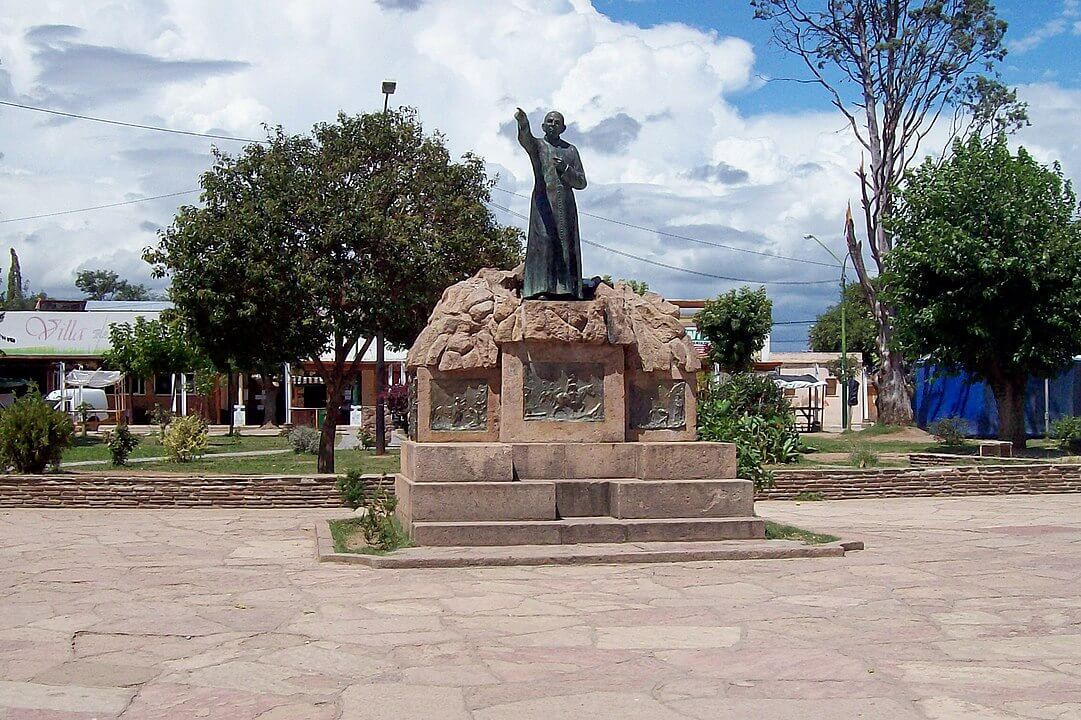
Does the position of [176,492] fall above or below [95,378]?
below

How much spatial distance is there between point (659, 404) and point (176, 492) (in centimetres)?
697

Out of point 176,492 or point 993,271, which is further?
point 993,271

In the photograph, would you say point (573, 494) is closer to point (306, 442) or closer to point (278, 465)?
point (278, 465)

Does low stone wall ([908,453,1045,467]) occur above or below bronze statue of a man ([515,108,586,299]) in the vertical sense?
below

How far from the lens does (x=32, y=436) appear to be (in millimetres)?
17094

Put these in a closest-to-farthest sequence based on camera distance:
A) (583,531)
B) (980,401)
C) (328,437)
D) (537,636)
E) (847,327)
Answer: (537,636)
(583,531)
(328,437)
(980,401)
(847,327)

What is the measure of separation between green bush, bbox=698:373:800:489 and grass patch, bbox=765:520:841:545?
176 inches

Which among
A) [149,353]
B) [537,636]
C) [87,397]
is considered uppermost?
[149,353]

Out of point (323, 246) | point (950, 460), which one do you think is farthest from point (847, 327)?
point (323, 246)

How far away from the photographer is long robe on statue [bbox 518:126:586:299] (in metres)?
11.8

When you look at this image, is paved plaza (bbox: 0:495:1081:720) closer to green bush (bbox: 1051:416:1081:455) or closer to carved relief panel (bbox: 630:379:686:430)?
carved relief panel (bbox: 630:379:686:430)

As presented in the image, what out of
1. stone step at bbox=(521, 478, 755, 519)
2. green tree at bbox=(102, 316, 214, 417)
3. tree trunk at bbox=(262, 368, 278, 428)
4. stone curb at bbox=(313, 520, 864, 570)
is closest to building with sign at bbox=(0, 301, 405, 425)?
tree trunk at bbox=(262, 368, 278, 428)

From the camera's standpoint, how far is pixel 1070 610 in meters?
8.11

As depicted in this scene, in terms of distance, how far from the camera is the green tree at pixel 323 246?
19172mm
